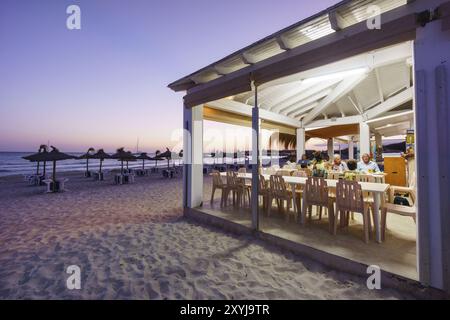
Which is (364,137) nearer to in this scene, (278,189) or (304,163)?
(304,163)

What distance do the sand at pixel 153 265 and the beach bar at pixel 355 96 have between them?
1.44 ft

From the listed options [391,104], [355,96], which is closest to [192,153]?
[355,96]

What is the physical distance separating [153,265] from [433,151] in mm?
3534

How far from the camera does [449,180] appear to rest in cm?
191

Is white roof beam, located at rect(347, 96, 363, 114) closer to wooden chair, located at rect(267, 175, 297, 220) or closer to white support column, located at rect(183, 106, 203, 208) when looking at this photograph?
wooden chair, located at rect(267, 175, 297, 220)

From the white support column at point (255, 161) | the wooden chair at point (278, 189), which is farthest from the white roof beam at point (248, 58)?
the wooden chair at point (278, 189)

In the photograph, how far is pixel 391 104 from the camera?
653cm

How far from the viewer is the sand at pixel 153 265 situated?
7.23 ft

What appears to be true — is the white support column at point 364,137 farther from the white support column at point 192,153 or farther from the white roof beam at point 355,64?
the white support column at point 192,153

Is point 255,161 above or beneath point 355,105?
beneath

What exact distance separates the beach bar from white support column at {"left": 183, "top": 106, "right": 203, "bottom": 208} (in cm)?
3

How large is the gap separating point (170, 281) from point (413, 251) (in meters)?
3.25

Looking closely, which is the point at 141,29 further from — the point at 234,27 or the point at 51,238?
the point at 51,238
